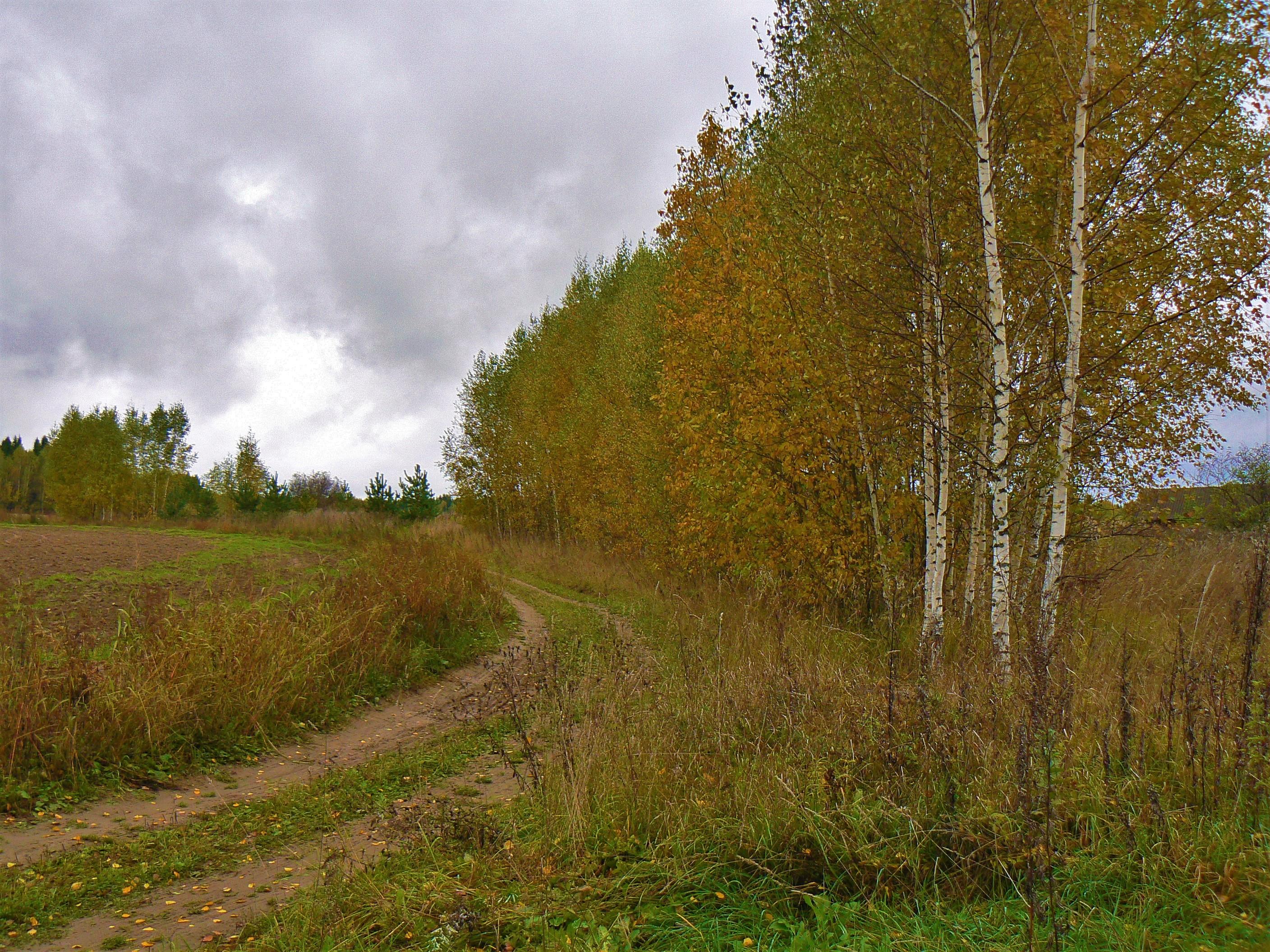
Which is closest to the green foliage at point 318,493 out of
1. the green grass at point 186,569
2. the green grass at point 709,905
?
the green grass at point 186,569

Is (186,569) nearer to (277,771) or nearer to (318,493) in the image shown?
(277,771)

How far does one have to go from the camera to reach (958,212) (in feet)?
27.1

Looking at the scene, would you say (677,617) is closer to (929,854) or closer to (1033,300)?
(1033,300)

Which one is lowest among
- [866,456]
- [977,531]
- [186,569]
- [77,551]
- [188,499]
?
[186,569]

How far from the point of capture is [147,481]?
51281mm

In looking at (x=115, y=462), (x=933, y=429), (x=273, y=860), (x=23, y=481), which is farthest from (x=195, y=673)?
(x=23, y=481)

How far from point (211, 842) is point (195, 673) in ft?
8.07

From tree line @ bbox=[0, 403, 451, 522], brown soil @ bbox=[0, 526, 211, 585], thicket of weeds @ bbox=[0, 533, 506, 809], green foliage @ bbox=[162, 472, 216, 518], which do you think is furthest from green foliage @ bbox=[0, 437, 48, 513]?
thicket of weeds @ bbox=[0, 533, 506, 809]

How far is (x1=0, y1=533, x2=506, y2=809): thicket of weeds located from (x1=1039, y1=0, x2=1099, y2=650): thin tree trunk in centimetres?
683

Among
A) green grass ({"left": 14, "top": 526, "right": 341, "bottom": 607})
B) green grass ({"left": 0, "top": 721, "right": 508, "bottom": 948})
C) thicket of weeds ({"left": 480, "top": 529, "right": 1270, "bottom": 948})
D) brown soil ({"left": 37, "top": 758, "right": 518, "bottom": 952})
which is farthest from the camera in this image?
green grass ({"left": 14, "top": 526, "right": 341, "bottom": 607})

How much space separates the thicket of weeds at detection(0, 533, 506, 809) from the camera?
18.3ft

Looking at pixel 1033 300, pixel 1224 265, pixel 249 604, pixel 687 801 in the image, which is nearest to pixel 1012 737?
pixel 687 801

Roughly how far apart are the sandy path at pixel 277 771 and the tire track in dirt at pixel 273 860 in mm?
19

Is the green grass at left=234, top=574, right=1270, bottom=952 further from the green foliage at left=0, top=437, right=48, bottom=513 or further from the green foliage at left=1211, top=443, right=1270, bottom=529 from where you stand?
the green foliage at left=0, top=437, right=48, bottom=513
